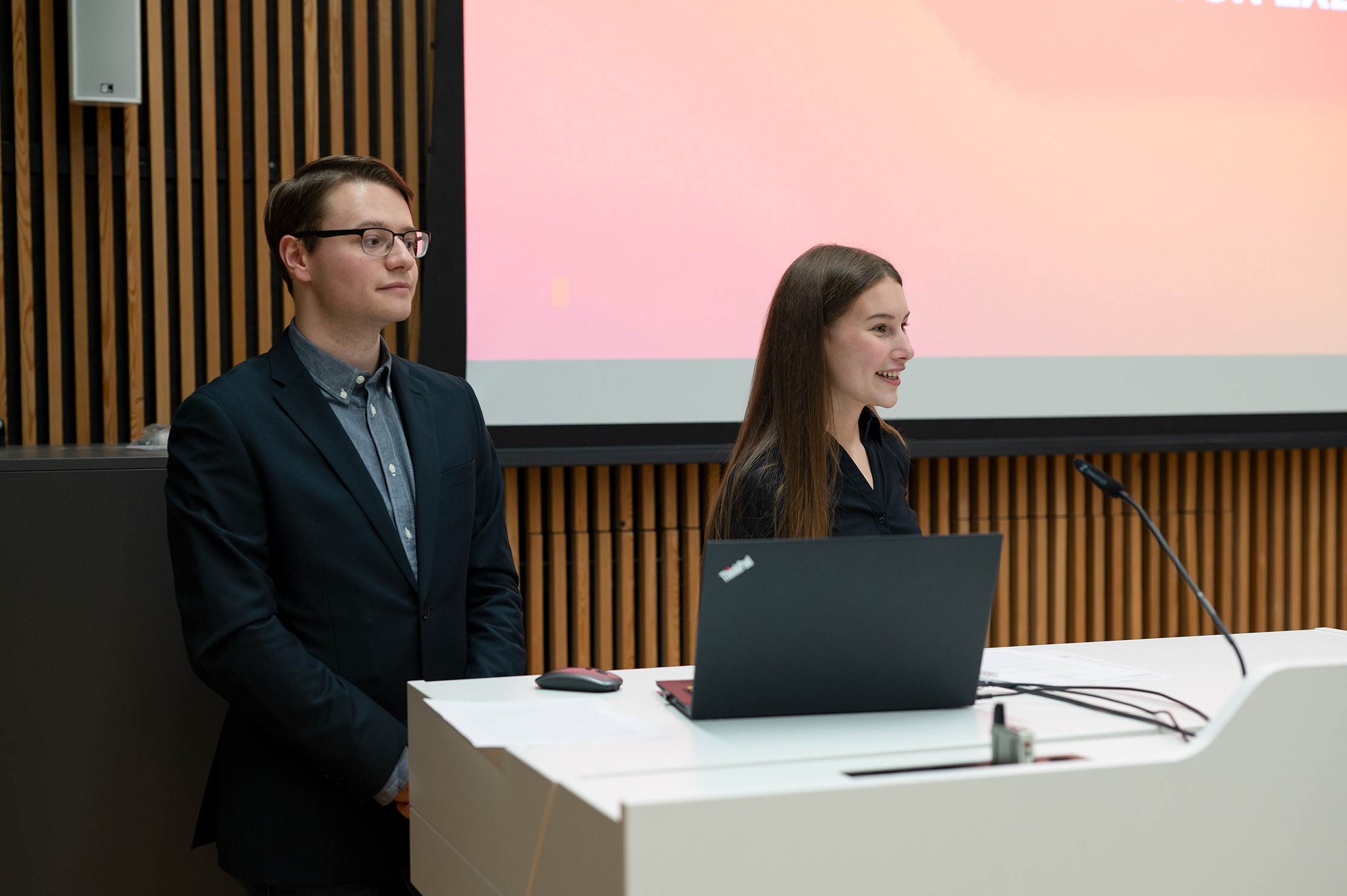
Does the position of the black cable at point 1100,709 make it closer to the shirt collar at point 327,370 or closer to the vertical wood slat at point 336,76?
the shirt collar at point 327,370

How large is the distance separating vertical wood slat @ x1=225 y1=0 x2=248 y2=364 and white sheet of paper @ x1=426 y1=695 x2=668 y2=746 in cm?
215

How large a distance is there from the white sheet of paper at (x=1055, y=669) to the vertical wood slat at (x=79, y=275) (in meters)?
2.52

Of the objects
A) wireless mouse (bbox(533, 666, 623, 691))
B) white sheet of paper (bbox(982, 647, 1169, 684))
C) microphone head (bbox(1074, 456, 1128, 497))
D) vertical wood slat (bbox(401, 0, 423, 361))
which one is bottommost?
white sheet of paper (bbox(982, 647, 1169, 684))

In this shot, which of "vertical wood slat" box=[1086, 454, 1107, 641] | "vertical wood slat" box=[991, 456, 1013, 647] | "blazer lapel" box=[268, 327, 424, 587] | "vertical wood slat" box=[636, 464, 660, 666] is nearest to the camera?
"blazer lapel" box=[268, 327, 424, 587]

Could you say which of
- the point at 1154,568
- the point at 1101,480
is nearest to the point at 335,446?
the point at 1101,480

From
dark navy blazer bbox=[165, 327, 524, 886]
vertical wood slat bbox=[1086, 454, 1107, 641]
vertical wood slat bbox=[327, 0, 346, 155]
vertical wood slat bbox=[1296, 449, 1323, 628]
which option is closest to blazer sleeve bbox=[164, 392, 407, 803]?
dark navy blazer bbox=[165, 327, 524, 886]

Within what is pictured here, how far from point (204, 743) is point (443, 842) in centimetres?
112

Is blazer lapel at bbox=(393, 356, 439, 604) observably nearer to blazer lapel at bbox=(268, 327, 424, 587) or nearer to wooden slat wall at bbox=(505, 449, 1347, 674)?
blazer lapel at bbox=(268, 327, 424, 587)

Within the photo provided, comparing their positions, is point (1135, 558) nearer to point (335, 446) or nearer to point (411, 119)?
point (411, 119)

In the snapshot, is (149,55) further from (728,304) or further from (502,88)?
(728,304)

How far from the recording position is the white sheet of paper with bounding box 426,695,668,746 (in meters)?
1.31

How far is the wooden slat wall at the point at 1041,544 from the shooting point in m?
3.70

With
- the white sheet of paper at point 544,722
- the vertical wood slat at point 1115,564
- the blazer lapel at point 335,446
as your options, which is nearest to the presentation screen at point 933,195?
the vertical wood slat at point 1115,564

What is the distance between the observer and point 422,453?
1.99 meters
